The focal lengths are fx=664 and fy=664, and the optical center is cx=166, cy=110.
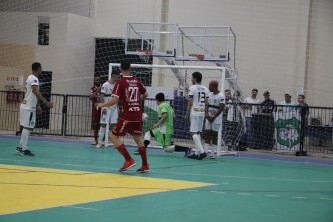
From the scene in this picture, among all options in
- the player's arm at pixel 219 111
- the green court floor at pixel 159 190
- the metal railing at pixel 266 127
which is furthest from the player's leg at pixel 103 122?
the player's arm at pixel 219 111

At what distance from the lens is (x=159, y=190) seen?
11109 mm

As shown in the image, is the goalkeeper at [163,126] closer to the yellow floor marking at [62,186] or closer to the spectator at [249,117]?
the spectator at [249,117]

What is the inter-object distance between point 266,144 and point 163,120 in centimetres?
685

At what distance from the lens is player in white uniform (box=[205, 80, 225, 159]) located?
1900cm

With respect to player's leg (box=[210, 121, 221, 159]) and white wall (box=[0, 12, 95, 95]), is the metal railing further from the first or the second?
white wall (box=[0, 12, 95, 95])

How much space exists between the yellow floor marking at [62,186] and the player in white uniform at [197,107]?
5.52 meters

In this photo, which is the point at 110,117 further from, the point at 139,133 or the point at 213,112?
the point at 139,133

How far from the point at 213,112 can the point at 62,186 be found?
8995mm

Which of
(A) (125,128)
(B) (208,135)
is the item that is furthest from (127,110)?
(B) (208,135)

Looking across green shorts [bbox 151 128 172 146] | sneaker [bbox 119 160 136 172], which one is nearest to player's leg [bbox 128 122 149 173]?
sneaker [bbox 119 160 136 172]

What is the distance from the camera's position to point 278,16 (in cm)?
2933

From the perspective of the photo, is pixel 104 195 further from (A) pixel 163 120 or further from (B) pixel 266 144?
(B) pixel 266 144

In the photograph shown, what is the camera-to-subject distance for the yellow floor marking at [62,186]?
30.2ft

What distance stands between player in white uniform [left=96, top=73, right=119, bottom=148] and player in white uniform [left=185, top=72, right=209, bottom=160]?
124 inches
